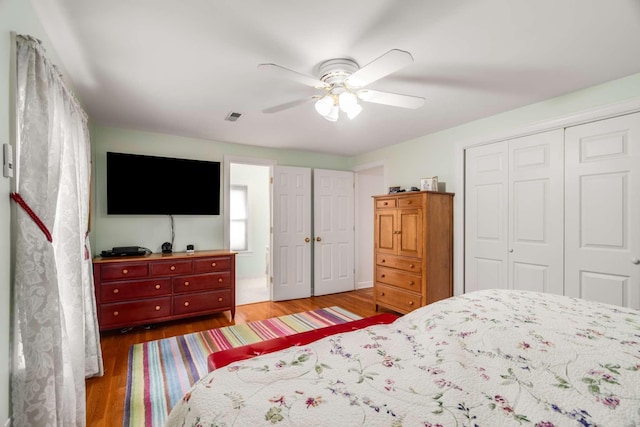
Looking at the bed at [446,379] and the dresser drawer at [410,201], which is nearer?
the bed at [446,379]

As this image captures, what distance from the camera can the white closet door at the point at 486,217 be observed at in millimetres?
3084

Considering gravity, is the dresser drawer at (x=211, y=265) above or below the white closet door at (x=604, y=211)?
below

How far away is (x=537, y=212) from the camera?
281 centimetres

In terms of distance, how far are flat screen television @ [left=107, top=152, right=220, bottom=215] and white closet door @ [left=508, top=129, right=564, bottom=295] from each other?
352cm

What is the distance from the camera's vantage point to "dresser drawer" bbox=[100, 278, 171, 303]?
9.86ft

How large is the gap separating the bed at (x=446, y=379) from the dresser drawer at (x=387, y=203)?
7.93 ft

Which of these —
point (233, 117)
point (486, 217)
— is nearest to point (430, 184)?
point (486, 217)

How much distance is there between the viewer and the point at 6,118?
1.25 m

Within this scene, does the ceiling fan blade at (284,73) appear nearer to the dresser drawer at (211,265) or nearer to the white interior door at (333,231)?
the dresser drawer at (211,265)

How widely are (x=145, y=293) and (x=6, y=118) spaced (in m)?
2.36

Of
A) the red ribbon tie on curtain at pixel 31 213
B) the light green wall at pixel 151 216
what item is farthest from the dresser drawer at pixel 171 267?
the red ribbon tie on curtain at pixel 31 213

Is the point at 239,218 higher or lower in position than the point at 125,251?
higher

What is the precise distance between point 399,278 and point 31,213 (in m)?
3.28

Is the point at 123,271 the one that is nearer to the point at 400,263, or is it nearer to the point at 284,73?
the point at 284,73
